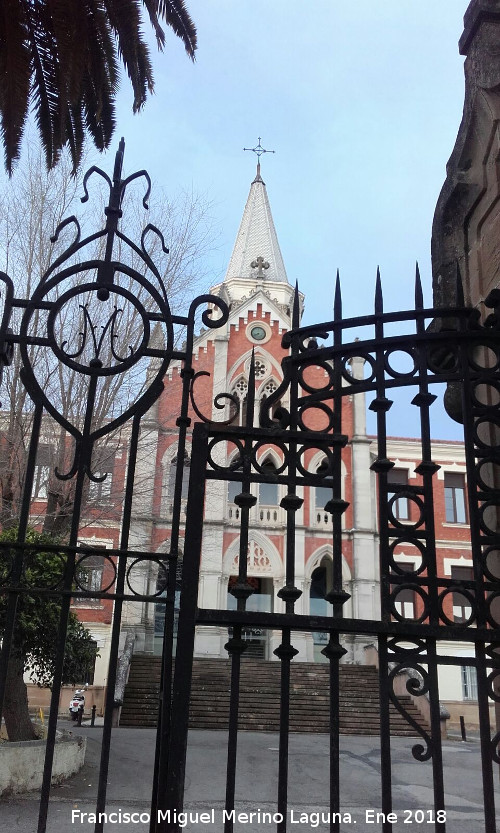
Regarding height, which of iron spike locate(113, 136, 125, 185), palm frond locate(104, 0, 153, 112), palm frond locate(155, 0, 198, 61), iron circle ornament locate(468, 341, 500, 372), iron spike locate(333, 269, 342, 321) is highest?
palm frond locate(155, 0, 198, 61)

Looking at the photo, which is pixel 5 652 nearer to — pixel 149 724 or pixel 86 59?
pixel 86 59

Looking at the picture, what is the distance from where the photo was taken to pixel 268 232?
32.0 meters

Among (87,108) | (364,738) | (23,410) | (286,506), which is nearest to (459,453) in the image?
(364,738)

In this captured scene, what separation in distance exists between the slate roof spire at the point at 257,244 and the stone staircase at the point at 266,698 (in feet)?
53.2

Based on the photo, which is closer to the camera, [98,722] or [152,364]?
[152,364]

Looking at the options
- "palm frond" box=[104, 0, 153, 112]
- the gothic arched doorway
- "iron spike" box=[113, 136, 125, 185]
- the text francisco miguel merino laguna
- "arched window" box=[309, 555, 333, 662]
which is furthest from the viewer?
"arched window" box=[309, 555, 333, 662]

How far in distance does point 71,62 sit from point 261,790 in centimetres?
749

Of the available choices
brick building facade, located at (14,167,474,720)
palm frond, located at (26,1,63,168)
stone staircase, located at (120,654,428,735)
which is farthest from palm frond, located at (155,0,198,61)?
brick building facade, located at (14,167,474,720)

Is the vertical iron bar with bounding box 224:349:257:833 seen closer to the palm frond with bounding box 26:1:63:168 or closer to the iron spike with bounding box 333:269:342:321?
the iron spike with bounding box 333:269:342:321

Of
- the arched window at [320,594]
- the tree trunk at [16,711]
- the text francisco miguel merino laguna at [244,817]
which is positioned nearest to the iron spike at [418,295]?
the text francisco miguel merino laguna at [244,817]

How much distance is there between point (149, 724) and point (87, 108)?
508 inches

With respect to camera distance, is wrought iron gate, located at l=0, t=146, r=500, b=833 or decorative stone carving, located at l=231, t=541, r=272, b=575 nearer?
wrought iron gate, located at l=0, t=146, r=500, b=833

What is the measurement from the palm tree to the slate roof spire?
2287 cm

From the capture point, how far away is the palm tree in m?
4.92
